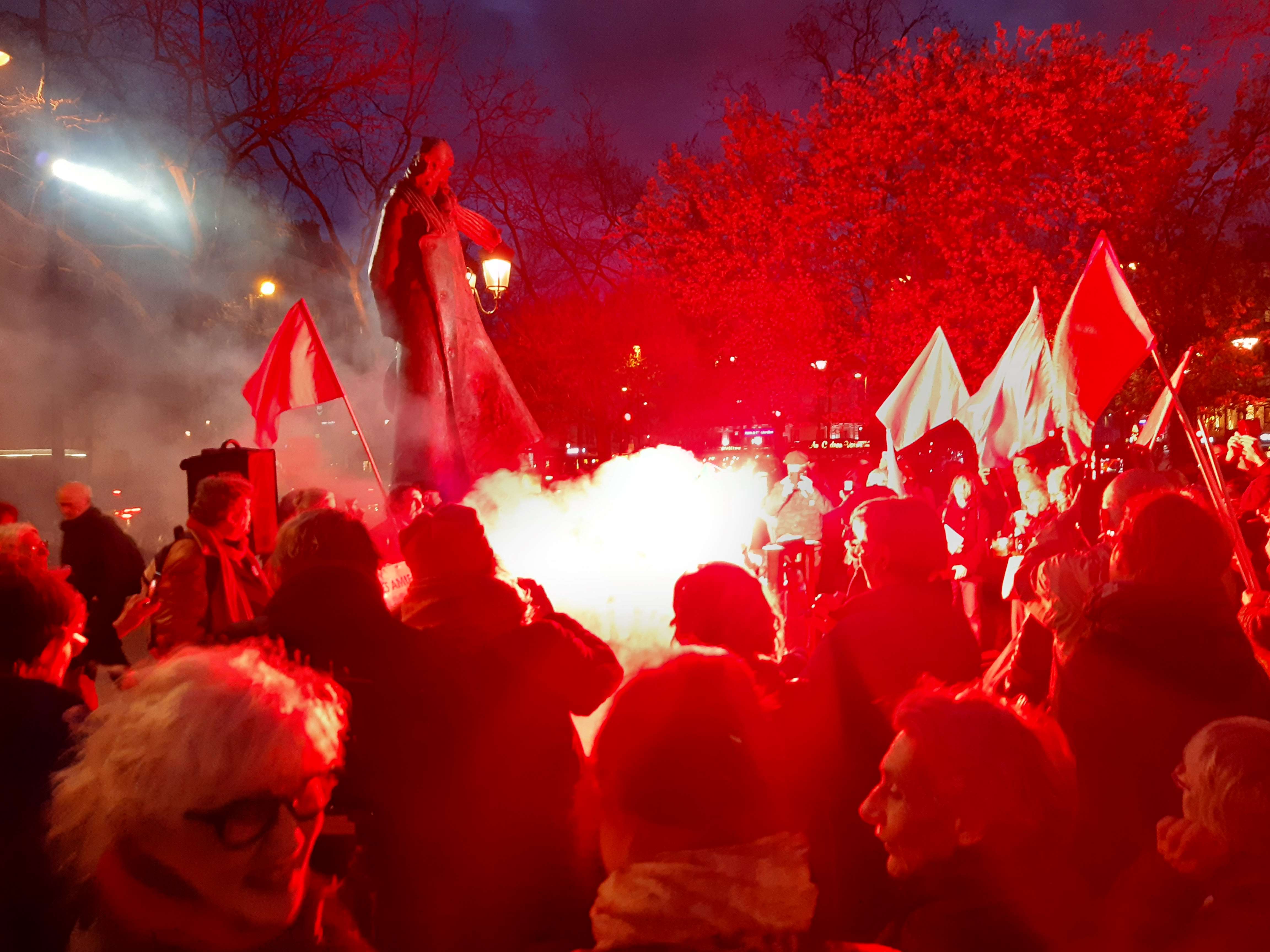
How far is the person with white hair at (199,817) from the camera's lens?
1.62 m

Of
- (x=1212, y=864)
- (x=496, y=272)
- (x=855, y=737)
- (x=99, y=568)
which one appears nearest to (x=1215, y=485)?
(x=855, y=737)

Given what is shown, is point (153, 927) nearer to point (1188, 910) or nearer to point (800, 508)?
point (1188, 910)

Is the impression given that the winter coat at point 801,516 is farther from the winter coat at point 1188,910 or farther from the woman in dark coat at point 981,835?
the woman in dark coat at point 981,835

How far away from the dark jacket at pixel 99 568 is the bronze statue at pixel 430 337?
2.55 metres

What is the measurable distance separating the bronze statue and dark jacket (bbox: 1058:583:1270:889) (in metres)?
4.50

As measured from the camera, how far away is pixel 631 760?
6.63ft

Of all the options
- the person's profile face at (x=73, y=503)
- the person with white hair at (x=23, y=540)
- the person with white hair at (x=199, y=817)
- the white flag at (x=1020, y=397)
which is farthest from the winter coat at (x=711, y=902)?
the white flag at (x=1020, y=397)

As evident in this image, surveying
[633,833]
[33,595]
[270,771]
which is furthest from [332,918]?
[33,595]

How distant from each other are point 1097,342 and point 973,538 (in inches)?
128

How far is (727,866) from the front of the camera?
1.89m

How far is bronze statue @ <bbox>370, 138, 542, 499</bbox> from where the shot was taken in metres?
6.47

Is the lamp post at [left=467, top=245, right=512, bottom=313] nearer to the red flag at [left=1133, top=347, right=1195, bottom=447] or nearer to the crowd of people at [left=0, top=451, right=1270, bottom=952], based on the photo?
the crowd of people at [left=0, top=451, right=1270, bottom=952]

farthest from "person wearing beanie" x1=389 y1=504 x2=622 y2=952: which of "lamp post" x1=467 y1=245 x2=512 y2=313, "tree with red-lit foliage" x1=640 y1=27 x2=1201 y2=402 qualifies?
"tree with red-lit foliage" x1=640 y1=27 x2=1201 y2=402

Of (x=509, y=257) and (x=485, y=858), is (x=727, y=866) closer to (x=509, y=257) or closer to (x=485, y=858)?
(x=485, y=858)
